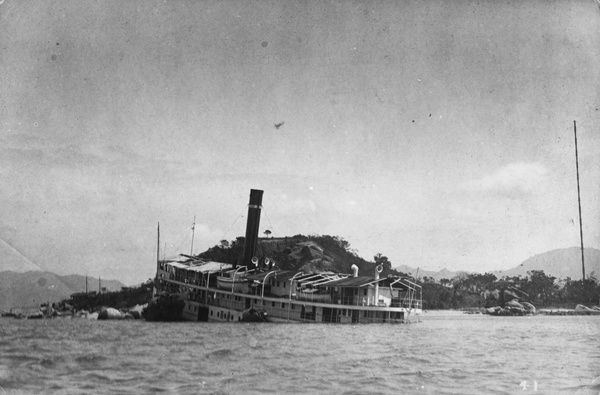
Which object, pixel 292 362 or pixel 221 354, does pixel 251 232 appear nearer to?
pixel 221 354

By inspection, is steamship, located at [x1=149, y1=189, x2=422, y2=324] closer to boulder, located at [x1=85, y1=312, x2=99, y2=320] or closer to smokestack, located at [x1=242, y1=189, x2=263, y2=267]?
smokestack, located at [x1=242, y1=189, x2=263, y2=267]

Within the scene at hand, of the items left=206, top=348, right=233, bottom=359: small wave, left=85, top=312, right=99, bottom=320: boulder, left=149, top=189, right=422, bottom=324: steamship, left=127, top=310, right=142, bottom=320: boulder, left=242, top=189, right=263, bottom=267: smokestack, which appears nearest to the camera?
left=206, top=348, right=233, bottom=359: small wave

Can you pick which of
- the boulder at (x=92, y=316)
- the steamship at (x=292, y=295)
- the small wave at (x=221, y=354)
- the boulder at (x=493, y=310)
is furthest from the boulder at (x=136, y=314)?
the boulder at (x=493, y=310)

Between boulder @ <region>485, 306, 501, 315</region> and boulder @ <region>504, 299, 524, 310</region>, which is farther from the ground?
boulder @ <region>504, 299, 524, 310</region>

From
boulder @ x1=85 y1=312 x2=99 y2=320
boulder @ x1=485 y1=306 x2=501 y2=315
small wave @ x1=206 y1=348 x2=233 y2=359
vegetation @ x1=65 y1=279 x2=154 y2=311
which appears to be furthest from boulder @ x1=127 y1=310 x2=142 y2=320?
boulder @ x1=485 y1=306 x2=501 y2=315

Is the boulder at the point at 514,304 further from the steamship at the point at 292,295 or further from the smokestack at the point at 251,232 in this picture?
the smokestack at the point at 251,232

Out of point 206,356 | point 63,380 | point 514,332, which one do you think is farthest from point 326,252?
point 63,380

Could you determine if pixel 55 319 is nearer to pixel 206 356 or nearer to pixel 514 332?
pixel 206 356
